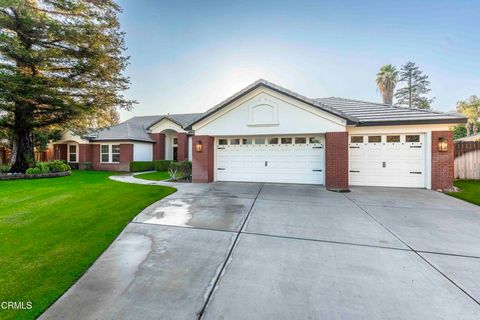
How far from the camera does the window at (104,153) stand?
18.8 metres

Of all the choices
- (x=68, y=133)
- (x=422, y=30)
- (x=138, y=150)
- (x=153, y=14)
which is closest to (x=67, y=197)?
(x=153, y=14)

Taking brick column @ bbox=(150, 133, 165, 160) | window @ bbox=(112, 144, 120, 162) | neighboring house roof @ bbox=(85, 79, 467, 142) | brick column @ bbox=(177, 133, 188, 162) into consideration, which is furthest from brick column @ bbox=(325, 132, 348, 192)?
window @ bbox=(112, 144, 120, 162)

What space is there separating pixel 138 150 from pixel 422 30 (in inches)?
842

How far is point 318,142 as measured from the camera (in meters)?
9.84

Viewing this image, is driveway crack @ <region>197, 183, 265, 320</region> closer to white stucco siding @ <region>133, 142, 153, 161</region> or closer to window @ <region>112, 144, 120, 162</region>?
white stucco siding @ <region>133, 142, 153, 161</region>

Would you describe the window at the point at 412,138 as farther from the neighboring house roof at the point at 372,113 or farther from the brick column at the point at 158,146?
the brick column at the point at 158,146

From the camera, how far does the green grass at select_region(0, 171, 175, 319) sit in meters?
2.68

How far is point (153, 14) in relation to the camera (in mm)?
11508

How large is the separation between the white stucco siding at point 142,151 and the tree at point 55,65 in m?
4.71

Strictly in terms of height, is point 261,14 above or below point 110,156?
above

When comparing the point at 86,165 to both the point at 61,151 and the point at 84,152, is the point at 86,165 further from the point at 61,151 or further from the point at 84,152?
the point at 61,151

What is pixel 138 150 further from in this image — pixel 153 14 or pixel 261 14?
pixel 261 14

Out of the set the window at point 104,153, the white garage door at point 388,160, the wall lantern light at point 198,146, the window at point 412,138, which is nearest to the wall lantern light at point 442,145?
the white garage door at point 388,160

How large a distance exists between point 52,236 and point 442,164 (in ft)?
43.9
